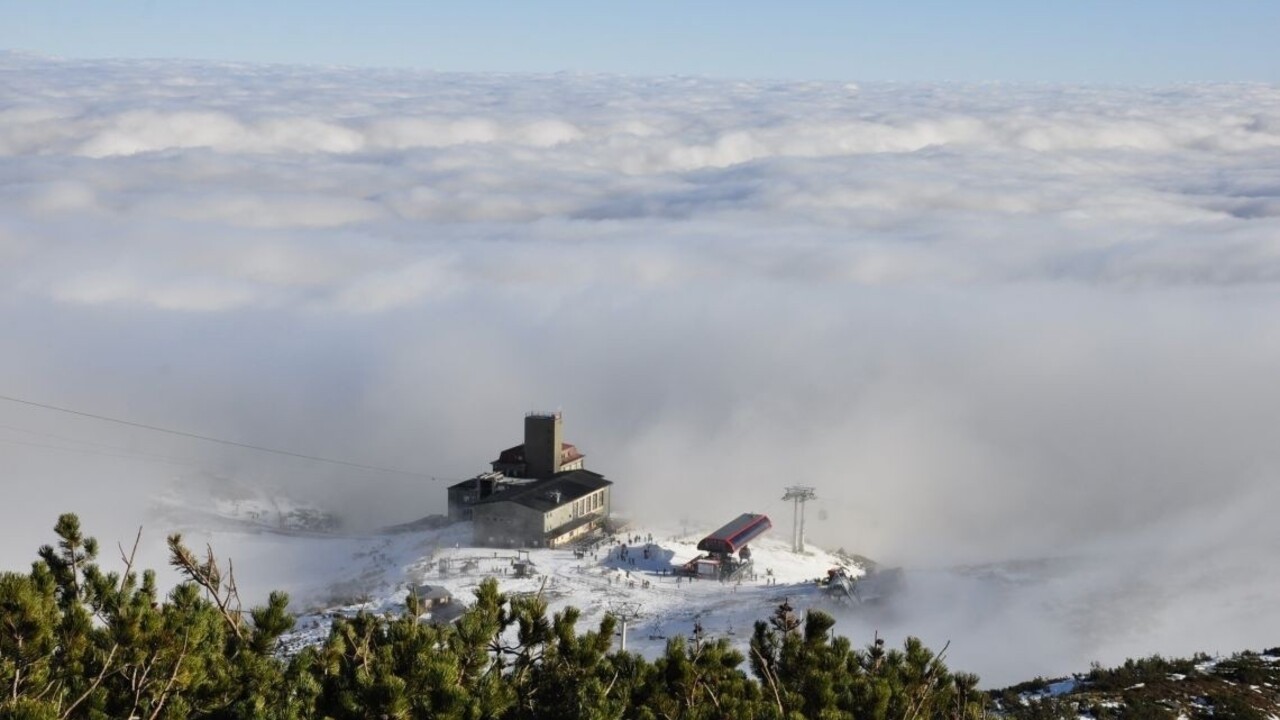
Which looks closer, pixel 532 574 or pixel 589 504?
pixel 532 574

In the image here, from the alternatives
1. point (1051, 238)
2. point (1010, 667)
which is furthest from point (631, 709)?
point (1051, 238)

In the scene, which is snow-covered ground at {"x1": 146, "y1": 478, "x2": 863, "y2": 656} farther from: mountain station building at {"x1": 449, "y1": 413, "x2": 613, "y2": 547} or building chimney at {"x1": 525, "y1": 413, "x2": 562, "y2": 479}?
building chimney at {"x1": 525, "y1": 413, "x2": 562, "y2": 479}

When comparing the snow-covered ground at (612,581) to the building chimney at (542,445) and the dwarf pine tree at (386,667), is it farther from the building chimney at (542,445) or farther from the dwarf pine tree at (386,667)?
the dwarf pine tree at (386,667)

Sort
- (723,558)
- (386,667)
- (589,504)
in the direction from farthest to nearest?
(589,504) → (723,558) → (386,667)

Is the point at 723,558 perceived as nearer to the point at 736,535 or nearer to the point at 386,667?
the point at 736,535

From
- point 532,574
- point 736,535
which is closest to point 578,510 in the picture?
point 736,535

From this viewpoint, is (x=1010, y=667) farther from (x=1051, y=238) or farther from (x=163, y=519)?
(x=1051, y=238)

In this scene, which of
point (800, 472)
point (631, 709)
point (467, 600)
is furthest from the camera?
point (800, 472)

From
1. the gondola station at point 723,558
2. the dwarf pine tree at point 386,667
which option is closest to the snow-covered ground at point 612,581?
the gondola station at point 723,558
